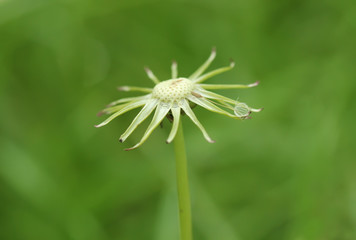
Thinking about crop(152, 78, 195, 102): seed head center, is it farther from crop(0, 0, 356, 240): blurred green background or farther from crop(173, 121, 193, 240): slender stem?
crop(0, 0, 356, 240): blurred green background

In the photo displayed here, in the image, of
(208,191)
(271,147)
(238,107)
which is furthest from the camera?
(271,147)

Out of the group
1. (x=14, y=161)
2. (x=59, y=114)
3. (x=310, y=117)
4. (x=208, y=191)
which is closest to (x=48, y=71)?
(x=59, y=114)

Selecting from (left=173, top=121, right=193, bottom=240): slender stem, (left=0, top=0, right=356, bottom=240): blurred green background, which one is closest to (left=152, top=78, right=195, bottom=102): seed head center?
(left=173, top=121, right=193, bottom=240): slender stem

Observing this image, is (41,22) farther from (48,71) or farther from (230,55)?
(230,55)

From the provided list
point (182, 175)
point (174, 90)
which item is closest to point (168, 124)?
point (174, 90)

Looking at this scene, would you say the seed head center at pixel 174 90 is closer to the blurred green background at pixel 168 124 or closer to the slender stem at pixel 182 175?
the slender stem at pixel 182 175

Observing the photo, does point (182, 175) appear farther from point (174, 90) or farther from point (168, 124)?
point (168, 124)

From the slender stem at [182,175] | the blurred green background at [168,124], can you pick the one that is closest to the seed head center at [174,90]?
the slender stem at [182,175]
